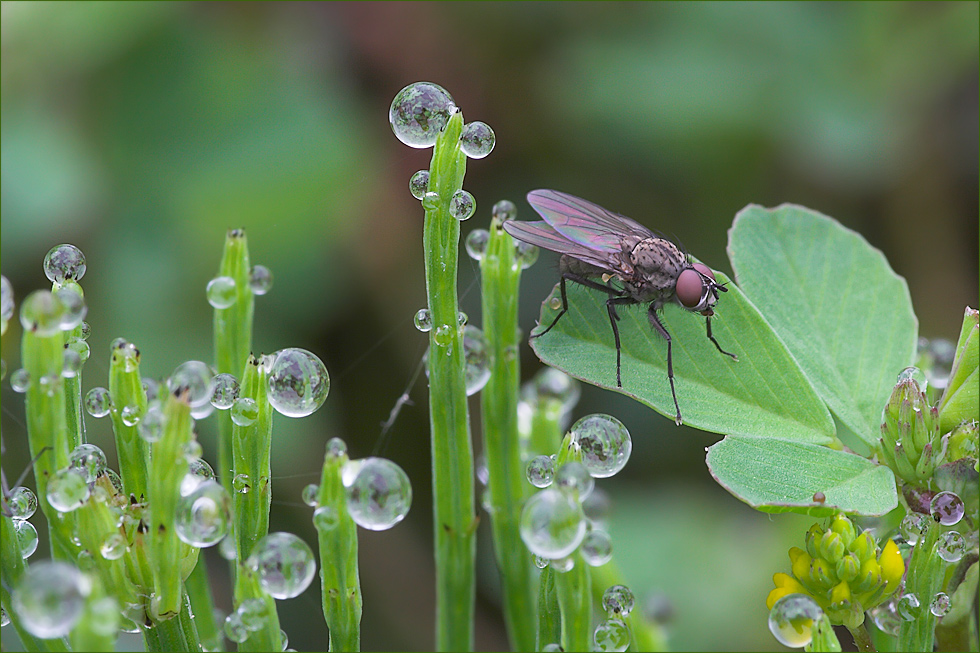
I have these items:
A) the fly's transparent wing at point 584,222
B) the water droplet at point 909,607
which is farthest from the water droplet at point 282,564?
the fly's transparent wing at point 584,222

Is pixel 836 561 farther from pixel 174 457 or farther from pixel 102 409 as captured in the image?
pixel 102 409

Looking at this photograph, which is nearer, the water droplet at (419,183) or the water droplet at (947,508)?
the water droplet at (947,508)

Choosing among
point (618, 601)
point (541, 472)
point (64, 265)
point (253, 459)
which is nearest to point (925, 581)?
point (618, 601)

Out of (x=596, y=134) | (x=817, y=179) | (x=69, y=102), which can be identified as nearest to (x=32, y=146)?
(x=69, y=102)

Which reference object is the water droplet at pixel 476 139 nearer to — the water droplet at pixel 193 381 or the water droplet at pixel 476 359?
the water droplet at pixel 476 359

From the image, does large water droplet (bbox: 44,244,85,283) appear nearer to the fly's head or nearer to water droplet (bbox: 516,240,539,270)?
water droplet (bbox: 516,240,539,270)
